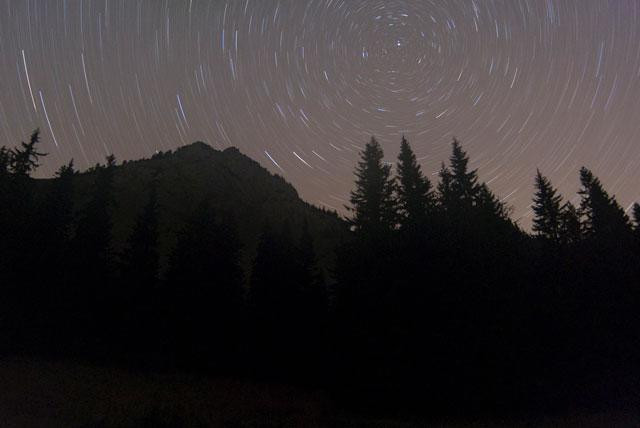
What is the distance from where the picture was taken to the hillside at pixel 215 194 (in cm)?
8407

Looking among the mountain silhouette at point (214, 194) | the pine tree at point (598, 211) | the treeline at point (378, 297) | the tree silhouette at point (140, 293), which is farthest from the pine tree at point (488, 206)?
the mountain silhouette at point (214, 194)

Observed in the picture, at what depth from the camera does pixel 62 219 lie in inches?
1353

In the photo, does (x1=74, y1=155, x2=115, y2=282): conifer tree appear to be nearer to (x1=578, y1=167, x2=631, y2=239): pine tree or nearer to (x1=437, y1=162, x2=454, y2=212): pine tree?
(x1=437, y1=162, x2=454, y2=212): pine tree

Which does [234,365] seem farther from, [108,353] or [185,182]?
[185,182]

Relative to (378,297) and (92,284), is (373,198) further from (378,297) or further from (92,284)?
(92,284)

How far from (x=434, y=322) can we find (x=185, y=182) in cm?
9829

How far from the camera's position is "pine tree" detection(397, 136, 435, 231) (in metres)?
22.9

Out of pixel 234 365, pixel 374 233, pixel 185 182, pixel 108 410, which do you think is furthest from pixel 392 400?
pixel 185 182

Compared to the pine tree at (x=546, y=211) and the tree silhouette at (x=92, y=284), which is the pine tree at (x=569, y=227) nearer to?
the pine tree at (x=546, y=211)

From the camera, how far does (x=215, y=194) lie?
347 feet

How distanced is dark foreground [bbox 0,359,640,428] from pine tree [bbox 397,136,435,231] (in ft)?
35.1

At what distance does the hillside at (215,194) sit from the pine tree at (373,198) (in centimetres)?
5369

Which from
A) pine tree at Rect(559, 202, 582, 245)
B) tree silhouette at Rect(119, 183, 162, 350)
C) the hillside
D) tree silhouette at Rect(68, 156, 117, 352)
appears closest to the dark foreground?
tree silhouette at Rect(119, 183, 162, 350)

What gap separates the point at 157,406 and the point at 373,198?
15186 mm
